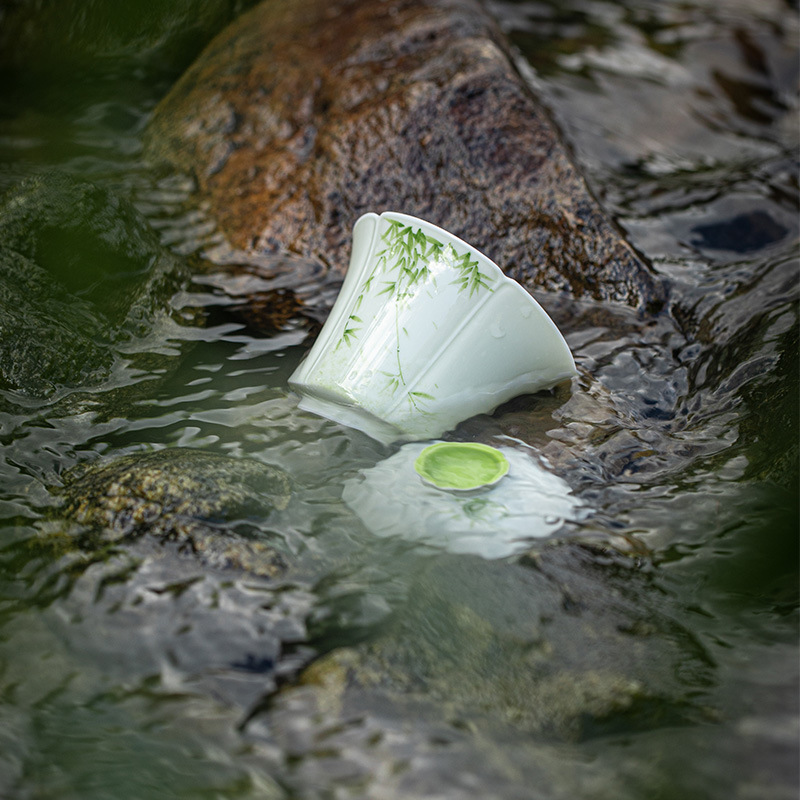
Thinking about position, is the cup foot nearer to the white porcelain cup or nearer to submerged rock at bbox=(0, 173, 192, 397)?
the white porcelain cup

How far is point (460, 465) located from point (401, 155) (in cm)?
178

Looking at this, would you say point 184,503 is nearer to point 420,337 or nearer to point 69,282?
point 420,337

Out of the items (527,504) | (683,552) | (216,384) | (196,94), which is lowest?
(683,552)

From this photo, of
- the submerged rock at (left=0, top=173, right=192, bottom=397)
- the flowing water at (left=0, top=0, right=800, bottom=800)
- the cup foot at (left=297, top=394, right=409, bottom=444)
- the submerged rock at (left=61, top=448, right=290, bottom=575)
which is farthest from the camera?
the submerged rock at (left=0, top=173, right=192, bottom=397)

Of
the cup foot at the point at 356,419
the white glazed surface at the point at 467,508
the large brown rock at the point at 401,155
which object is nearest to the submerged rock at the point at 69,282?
the large brown rock at the point at 401,155

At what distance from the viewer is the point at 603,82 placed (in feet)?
16.8

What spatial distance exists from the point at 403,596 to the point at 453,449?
20.0 inches

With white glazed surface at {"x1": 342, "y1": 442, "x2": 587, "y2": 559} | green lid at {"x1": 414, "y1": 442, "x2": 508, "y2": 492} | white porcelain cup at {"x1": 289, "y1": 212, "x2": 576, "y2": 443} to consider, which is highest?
white porcelain cup at {"x1": 289, "y1": 212, "x2": 576, "y2": 443}

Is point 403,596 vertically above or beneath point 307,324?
beneath

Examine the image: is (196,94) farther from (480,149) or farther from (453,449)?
(453,449)

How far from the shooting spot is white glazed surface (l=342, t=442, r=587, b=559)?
2143 millimetres

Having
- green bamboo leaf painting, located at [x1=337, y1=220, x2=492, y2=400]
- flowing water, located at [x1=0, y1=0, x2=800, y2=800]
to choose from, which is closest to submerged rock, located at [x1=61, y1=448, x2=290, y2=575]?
flowing water, located at [x1=0, y1=0, x2=800, y2=800]

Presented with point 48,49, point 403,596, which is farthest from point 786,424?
point 48,49

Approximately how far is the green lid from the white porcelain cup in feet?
0.57
